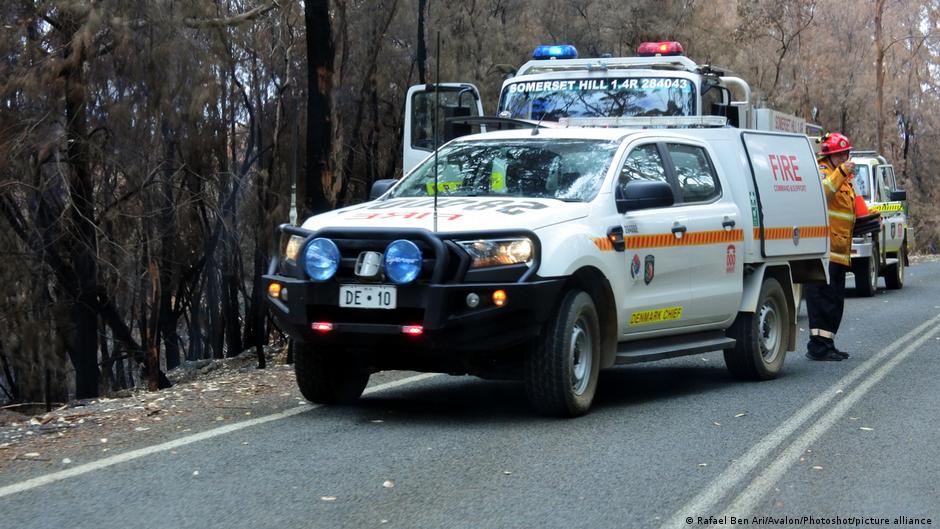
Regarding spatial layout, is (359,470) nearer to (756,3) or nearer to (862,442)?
(862,442)

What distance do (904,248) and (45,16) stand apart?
1520 cm

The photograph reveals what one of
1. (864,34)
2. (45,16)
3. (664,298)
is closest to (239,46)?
(45,16)

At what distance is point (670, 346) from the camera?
9.20 m

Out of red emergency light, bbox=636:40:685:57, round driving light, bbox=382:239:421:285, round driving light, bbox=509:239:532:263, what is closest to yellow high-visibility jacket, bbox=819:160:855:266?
red emergency light, bbox=636:40:685:57

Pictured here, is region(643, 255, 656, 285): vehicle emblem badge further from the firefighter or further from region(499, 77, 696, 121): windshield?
region(499, 77, 696, 121): windshield

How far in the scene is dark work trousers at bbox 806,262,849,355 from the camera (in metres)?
11.9

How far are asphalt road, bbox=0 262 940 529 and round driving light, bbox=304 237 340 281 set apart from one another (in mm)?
940

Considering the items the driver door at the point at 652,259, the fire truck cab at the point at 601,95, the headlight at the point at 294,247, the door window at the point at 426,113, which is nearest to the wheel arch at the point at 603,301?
the driver door at the point at 652,259

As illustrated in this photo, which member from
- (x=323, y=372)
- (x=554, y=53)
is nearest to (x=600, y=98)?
(x=554, y=53)

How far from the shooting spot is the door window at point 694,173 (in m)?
9.59

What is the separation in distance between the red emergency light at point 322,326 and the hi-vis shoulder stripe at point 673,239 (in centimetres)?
178

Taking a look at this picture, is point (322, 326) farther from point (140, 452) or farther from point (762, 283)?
point (762, 283)

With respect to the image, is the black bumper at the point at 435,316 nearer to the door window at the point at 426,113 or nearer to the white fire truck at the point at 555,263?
the white fire truck at the point at 555,263

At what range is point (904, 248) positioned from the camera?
2325 centimetres
